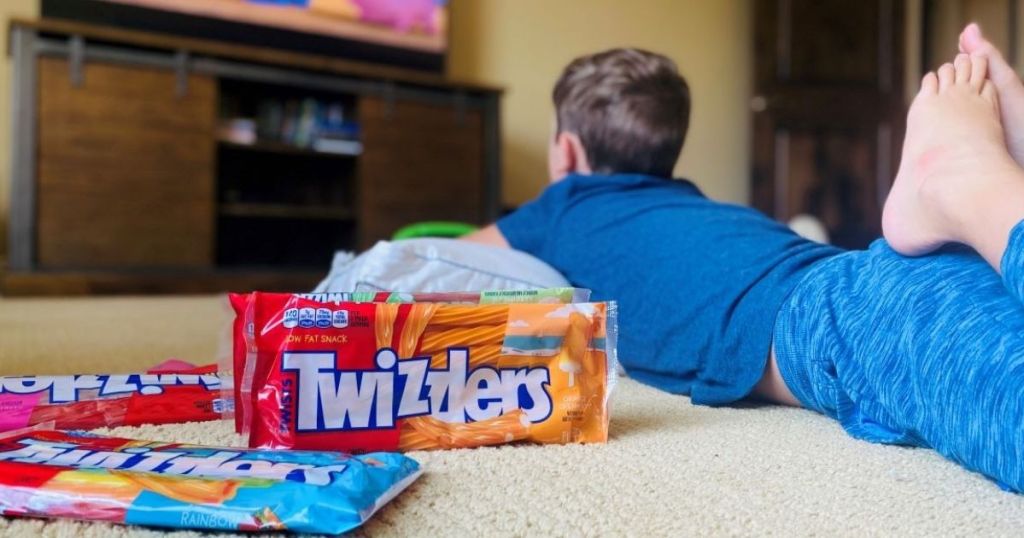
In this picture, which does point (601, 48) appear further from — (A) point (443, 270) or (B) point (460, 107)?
(A) point (443, 270)

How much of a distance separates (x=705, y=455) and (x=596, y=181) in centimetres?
48

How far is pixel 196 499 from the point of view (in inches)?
16.9

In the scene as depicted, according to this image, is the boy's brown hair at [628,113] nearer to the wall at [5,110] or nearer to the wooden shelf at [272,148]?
the wooden shelf at [272,148]

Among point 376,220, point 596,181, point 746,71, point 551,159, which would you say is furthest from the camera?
point 746,71

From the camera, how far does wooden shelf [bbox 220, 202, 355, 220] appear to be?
234 centimetres

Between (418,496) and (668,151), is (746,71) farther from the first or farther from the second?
(418,496)

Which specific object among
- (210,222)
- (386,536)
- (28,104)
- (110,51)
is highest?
(110,51)

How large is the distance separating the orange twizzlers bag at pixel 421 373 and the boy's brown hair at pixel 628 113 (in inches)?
20.1

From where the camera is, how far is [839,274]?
71cm

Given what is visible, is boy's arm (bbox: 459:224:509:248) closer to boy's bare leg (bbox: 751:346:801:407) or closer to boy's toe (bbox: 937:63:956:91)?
boy's bare leg (bbox: 751:346:801:407)

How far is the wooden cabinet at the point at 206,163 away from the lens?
206 cm

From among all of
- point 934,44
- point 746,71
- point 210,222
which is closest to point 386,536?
point 210,222

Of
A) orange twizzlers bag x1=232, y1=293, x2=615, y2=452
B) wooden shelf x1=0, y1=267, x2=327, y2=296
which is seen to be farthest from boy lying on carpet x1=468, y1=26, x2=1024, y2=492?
wooden shelf x1=0, y1=267, x2=327, y2=296

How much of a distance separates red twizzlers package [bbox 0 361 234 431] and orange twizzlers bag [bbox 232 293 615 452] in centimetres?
11
